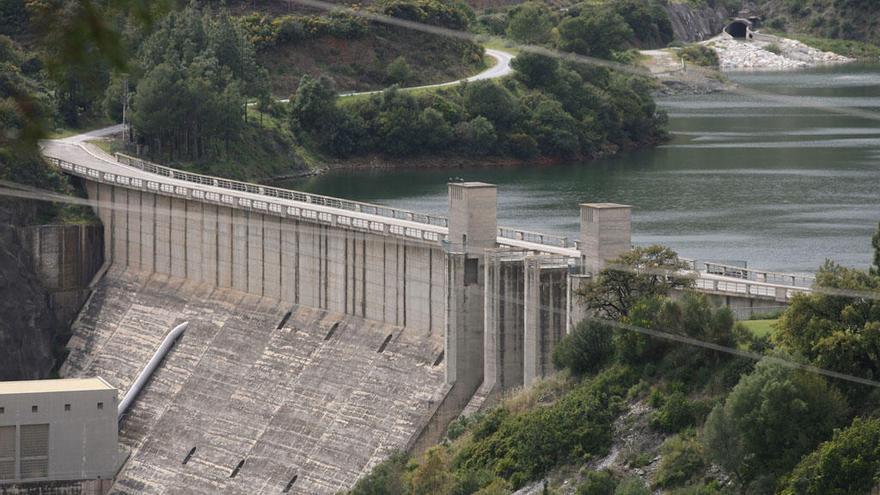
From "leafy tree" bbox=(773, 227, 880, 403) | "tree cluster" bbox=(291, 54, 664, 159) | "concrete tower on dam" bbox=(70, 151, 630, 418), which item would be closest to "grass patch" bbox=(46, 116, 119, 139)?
"tree cluster" bbox=(291, 54, 664, 159)

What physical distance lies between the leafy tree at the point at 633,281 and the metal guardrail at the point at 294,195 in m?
12.4

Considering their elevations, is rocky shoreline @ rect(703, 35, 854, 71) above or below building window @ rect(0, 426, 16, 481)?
above

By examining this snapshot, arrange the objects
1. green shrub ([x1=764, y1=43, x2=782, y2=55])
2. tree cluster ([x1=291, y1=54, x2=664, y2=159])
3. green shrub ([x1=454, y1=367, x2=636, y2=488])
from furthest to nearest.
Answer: green shrub ([x1=764, y1=43, x2=782, y2=55]), tree cluster ([x1=291, y1=54, x2=664, y2=159]), green shrub ([x1=454, y1=367, x2=636, y2=488])

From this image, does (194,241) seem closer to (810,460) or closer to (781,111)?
(810,460)

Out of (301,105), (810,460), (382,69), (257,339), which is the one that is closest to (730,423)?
(810,460)

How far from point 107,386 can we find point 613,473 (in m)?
24.6

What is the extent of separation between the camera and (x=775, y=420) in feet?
102

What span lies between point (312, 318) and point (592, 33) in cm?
8669

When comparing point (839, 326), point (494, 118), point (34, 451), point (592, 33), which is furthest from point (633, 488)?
point (592, 33)

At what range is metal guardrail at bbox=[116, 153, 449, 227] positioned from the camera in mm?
56125

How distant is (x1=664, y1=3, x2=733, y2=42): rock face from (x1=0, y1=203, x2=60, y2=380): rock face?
121423mm

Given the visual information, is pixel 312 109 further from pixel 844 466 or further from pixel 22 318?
pixel 844 466

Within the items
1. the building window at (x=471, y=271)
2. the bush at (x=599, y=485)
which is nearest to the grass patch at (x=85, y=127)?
the building window at (x=471, y=271)

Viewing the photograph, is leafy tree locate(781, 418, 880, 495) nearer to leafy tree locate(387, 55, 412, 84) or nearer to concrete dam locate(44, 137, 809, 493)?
concrete dam locate(44, 137, 809, 493)
